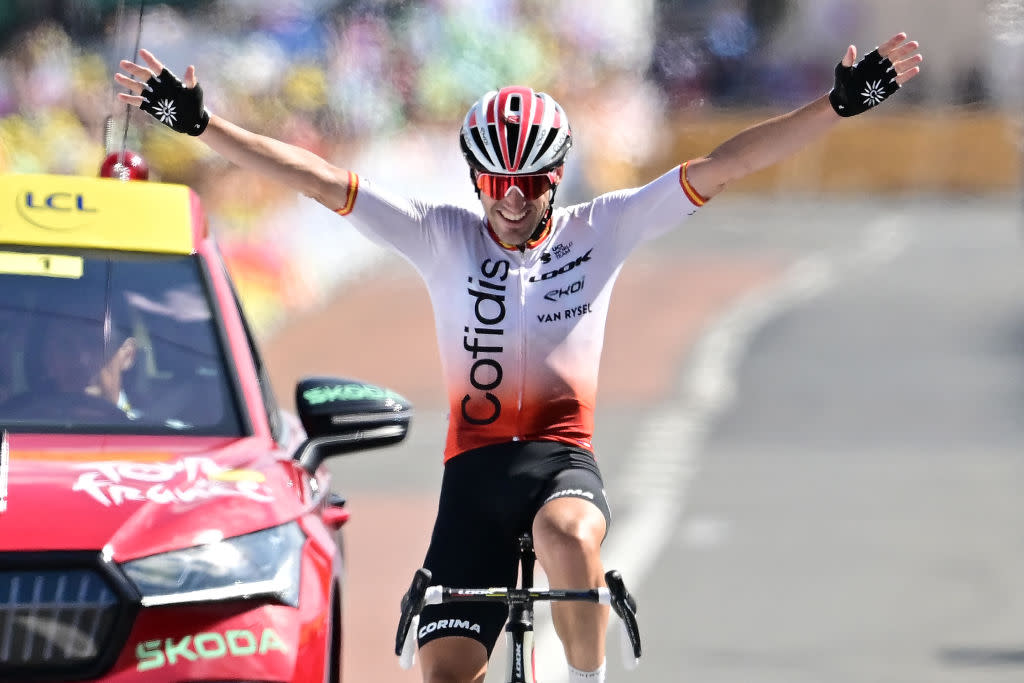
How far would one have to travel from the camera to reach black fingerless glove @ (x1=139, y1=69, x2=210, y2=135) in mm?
6121

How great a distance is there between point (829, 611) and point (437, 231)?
8.63 meters

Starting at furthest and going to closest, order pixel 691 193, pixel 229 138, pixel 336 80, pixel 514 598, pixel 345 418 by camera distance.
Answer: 1. pixel 336 80
2. pixel 345 418
3. pixel 691 193
4. pixel 229 138
5. pixel 514 598

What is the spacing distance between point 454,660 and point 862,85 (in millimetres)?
1783

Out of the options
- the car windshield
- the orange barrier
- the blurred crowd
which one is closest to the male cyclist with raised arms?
the car windshield

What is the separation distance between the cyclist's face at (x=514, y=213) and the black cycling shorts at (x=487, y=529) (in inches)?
21.4

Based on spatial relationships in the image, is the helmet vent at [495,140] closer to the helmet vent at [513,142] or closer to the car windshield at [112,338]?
the helmet vent at [513,142]

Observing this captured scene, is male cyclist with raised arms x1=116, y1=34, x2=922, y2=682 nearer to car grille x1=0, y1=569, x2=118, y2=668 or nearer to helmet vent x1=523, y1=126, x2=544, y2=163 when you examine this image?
helmet vent x1=523, y1=126, x2=544, y2=163

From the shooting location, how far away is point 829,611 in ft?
47.1

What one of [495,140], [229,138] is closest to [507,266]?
[495,140]

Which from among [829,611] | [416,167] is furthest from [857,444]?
[416,167]

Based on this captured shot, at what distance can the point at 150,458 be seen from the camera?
597 cm

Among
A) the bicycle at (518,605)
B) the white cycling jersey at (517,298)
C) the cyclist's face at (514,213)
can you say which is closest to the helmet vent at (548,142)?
the cyclist's face at (514,213)

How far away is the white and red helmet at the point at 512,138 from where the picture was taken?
5.84 metres

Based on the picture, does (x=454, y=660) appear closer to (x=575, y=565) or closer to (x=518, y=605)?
(x=518, y=605)
